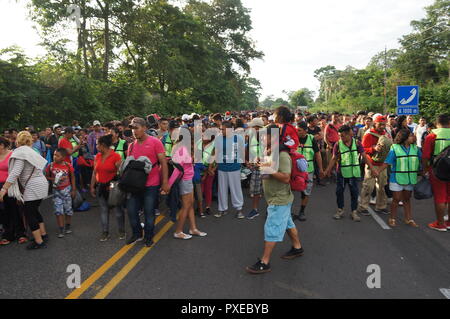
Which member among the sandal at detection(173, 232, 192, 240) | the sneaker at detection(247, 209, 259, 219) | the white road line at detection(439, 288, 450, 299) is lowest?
the white road line at detection(439, 288, 450, 299)

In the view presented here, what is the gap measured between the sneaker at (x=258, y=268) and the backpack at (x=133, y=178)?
1893mm

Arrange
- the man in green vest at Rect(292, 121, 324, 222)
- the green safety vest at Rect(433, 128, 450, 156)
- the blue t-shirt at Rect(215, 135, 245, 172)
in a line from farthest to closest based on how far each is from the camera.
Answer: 1. the man in green vest at Rect(292, 121, 324, 222)
2. the blue t-shirt at Rect(215, 135, 245, 172)
3. the green safety vest at Rect(433, 128, 450, 156)

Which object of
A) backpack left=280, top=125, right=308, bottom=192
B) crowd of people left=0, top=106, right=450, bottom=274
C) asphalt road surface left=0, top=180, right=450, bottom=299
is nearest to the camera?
asphalt road surface left=0, top=180, right=450, bottom=299

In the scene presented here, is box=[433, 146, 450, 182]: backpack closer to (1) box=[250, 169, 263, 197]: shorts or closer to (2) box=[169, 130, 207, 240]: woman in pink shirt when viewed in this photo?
(1) box=[250, 169, 263, 197]: shorts

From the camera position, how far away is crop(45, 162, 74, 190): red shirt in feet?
18.5

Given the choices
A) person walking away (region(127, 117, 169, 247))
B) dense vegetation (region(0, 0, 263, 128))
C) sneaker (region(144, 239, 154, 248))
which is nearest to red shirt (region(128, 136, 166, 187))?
person walking away (region(127, 117, 169, 247))

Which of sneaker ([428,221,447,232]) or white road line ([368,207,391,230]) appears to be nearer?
sneaker ([428,221,447,232])

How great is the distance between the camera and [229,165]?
6488 millimetres

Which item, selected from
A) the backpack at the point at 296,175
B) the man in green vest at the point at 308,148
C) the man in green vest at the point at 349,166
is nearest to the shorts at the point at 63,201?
the backpack at the point at 296,175

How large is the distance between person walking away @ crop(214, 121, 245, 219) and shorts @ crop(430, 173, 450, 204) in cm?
331

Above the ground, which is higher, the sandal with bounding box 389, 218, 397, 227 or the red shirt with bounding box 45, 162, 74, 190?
the red shirt with bounding box 45, 162, 74, 190

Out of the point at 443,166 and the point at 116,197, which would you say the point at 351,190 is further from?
the point at 116,197

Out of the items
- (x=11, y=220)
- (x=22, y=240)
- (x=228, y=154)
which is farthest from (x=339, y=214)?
(x=11, y=220)

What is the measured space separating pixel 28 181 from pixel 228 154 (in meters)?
3.31
